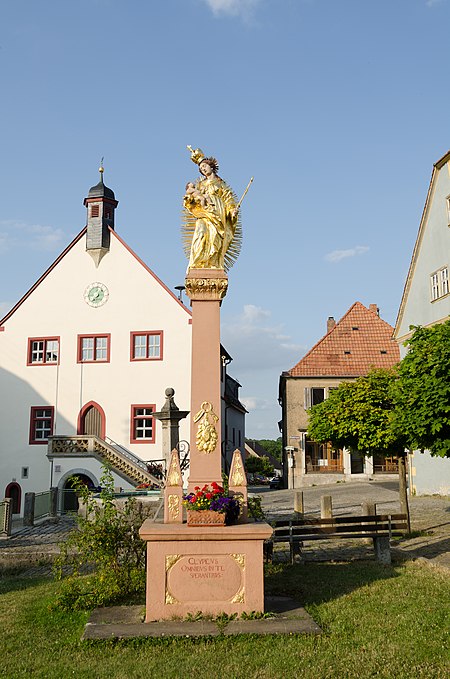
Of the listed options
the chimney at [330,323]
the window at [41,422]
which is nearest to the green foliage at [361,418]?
the window at [41,422]

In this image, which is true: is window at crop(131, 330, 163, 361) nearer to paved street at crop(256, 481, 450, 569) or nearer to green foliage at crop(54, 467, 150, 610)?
paved street at crop(256, 481, 450, 569)

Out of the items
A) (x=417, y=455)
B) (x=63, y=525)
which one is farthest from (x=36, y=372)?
(x=417, y=455)

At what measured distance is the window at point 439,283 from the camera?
24.3 metres

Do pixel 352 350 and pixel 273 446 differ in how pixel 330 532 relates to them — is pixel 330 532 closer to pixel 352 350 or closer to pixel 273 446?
pixel 352 350

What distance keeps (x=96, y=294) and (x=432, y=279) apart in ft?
51.3

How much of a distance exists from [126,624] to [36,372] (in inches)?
1000

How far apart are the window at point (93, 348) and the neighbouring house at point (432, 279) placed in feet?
45.8

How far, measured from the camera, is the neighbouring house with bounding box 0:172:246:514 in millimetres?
29859

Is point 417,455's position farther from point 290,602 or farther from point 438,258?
point 290,602

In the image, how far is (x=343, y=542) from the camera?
14.7m

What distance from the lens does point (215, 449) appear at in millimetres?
8906

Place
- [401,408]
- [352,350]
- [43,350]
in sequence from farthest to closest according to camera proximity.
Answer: [352,350], [43,350], [401,408]

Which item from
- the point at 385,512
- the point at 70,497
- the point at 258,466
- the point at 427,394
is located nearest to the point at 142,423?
the point at 70,497

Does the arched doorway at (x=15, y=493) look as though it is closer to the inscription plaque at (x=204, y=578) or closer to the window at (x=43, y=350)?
the window at (x=43, y=350)
